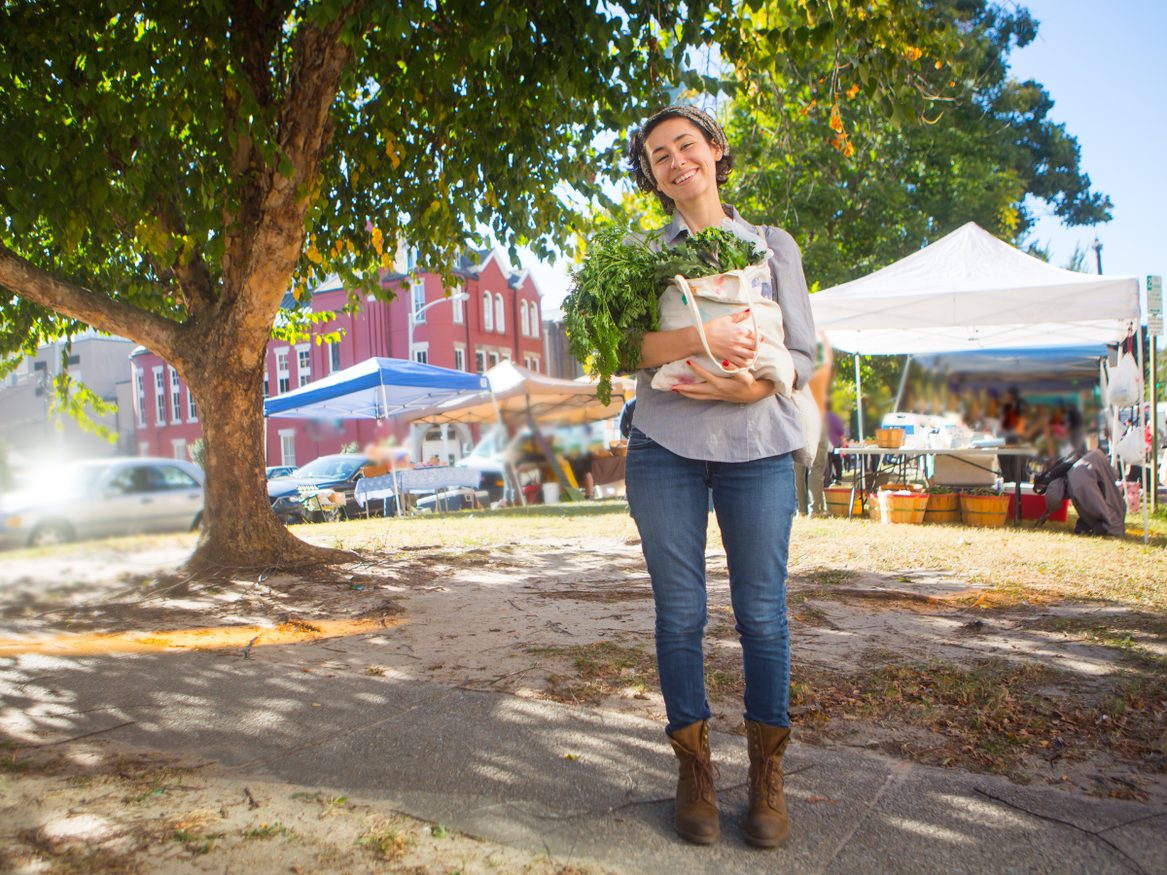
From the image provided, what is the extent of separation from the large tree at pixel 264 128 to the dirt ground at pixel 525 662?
51.2 inches

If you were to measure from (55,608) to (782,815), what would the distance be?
17.1 ft

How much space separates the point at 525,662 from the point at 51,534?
3.17m

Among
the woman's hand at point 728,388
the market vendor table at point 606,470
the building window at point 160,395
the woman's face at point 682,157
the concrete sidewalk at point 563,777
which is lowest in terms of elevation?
the concrete sidewalk at point 563,777

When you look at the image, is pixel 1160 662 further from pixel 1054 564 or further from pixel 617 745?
pixel 1054 564

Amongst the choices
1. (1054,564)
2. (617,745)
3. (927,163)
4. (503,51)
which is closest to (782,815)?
(617,745)

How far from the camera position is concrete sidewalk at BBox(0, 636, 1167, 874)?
2217mm

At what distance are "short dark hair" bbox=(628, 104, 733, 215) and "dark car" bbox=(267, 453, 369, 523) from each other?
13.4m

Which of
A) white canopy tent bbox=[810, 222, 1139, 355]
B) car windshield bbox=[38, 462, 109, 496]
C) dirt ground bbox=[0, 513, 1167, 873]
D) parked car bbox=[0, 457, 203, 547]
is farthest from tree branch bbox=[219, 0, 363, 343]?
white canopy tent bbox=[810, 222, 1139, 355]

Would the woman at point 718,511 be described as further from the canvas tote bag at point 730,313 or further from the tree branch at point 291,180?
the tree branch at point 291,180

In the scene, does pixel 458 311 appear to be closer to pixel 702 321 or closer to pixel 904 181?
pixel 904 181

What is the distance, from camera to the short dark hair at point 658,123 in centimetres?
254

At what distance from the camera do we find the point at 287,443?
1677 inches

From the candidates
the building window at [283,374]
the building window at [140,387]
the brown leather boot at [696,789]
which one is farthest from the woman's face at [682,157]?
the building window at [283,374]

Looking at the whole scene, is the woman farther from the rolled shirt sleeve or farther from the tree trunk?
the tree trunk
